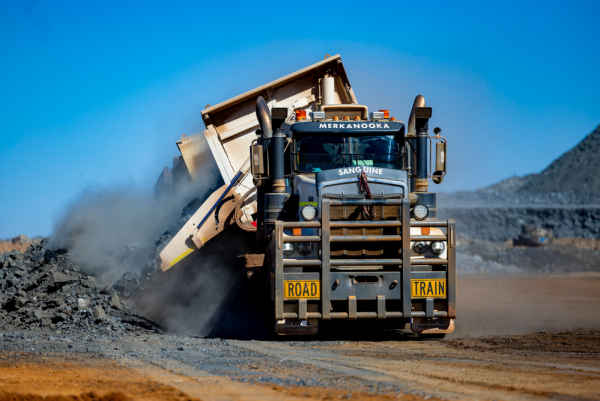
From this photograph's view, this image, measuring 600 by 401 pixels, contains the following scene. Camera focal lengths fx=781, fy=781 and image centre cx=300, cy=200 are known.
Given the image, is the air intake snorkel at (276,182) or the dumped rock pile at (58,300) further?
the dumped rock pile at (58,300)

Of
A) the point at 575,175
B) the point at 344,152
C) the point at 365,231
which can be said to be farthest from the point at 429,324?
the point at 575,175

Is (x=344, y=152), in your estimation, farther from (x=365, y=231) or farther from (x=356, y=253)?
(x=356, y=253)

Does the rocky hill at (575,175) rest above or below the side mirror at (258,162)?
above

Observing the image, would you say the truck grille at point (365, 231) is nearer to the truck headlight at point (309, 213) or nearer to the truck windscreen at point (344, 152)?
the truck headlight at point (309, 213)

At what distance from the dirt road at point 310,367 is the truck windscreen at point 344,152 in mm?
2718

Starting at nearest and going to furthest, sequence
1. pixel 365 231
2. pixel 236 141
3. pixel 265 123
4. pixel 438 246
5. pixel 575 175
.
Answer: pixel 365 231 < pixel 438 246 < pixel 265 123 < pixel 236 141 < pixel 575 175

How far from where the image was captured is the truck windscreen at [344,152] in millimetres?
12219

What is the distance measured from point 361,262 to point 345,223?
1.95ft

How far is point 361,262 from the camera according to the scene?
10992 millimetres

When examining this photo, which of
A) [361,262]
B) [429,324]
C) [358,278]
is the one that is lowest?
[429,324]

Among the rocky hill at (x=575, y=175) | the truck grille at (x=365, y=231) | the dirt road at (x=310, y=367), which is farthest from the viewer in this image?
the rocky hill at (x=575, y=175)

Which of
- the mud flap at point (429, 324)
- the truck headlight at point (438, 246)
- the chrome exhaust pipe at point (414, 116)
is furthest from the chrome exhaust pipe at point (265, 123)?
the mud flap at point (429, 324)

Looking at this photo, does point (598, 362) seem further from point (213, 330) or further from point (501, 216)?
point (501, 216)

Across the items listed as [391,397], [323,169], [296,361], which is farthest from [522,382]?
[323,169]
